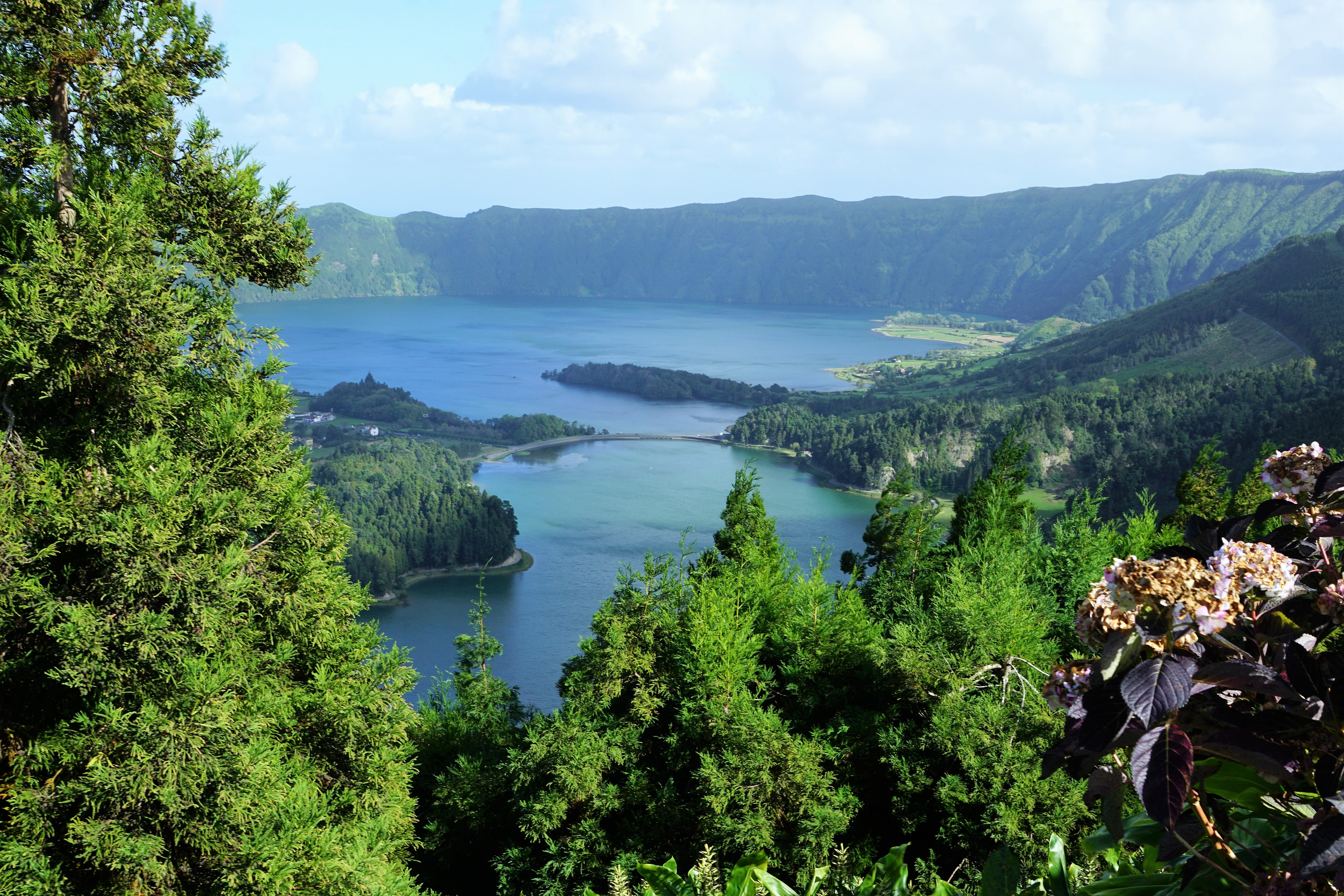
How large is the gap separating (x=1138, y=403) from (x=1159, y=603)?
95.3 m

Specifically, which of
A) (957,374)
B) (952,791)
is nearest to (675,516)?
(952,791)

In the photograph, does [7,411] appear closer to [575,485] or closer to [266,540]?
[266,540]

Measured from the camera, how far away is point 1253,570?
1.88 meters

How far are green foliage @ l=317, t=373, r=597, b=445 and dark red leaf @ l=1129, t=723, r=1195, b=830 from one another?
104027 mm

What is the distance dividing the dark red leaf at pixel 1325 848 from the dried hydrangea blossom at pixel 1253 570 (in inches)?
18.2

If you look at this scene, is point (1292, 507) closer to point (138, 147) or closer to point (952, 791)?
point (138, 147)

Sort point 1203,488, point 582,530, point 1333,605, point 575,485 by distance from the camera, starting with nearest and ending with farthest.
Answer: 1. point 1333,605
2. point 1203,488
3. point 582,530
4. point 575,485

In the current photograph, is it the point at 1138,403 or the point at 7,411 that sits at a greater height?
the point at 7,411

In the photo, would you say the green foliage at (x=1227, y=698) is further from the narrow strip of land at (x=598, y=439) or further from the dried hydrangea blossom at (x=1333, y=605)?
the narrow strip of land at (x=598, y=439)

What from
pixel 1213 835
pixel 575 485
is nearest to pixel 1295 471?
pixel 1213 835

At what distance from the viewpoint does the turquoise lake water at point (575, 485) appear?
52812 mm

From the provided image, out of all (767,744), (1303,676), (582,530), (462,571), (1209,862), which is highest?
(1303,676)

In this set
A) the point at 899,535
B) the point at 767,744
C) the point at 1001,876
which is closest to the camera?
the point at 1001,876

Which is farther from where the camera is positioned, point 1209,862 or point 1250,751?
point 1209,862
